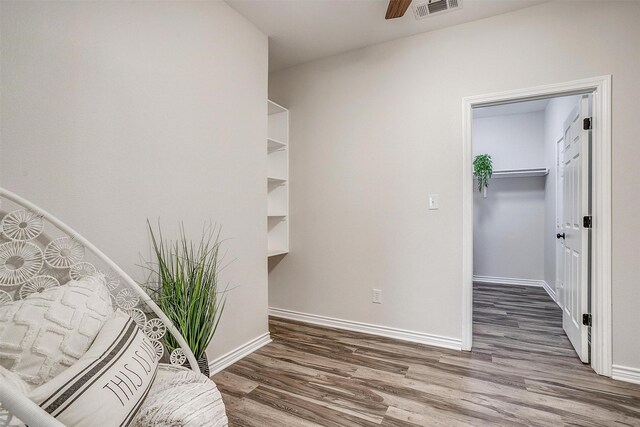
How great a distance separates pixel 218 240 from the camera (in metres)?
2.18

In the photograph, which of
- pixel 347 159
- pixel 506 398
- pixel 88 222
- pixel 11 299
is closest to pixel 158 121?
pixel 88 222

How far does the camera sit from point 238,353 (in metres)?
2.33

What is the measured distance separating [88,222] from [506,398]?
2.44m

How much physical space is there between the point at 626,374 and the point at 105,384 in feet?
9.35

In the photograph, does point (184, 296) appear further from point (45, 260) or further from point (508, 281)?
point (508, 281)

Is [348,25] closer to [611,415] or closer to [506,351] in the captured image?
[506,351]

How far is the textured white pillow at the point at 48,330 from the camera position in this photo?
89 cm

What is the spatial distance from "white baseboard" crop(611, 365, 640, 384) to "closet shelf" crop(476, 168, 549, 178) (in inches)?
119

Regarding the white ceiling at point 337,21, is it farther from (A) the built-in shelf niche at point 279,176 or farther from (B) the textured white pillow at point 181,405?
(B) the textured white pillow at point 181,405

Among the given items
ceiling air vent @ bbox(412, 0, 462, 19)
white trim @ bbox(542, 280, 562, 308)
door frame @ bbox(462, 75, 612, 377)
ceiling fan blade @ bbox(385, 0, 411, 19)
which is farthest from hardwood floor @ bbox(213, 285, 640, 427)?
ceiling air vent @ bbox(412, 0, 462, 19)

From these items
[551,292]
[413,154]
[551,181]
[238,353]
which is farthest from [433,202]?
[551,292]

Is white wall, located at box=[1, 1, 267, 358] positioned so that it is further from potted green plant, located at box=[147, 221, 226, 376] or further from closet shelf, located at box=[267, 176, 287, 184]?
closet shelf, located at box=[267, 176, 287, 184]

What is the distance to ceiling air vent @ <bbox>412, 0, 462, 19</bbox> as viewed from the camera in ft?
6.94

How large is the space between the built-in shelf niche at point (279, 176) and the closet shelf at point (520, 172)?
3.37 meters
